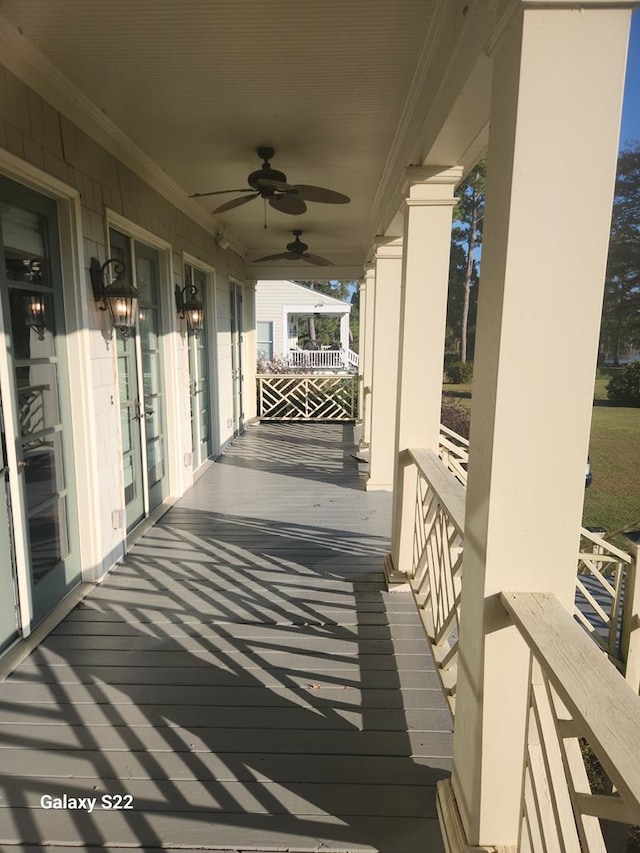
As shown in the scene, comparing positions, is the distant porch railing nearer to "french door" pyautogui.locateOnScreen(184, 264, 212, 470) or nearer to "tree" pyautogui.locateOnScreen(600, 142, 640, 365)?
"french door" pyautogui.locateOnScreen(184, 264, 212, 470)

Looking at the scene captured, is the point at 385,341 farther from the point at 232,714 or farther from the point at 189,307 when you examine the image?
the point at 232,714

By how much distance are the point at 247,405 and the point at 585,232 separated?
807 centimetres

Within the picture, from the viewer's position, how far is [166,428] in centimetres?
457

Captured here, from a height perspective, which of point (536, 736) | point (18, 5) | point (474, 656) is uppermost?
point (18, 5)

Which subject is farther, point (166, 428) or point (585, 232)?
point (166, 428)

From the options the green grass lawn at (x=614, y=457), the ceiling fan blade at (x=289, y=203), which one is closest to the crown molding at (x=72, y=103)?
the ceiling fan blade at (x=289, y=203)

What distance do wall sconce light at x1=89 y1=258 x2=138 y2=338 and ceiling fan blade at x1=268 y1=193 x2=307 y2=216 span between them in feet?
3.42

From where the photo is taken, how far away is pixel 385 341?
4.83 metres

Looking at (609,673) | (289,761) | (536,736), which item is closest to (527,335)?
(609,673)

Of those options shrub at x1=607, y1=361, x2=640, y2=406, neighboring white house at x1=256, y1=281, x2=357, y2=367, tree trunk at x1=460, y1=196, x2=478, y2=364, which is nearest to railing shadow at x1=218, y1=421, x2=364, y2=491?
shrub at x1=607, y1=361, x2=640, y2=406

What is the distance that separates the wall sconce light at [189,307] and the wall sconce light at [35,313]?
6.91 feet

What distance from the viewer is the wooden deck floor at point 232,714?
161 centimetres

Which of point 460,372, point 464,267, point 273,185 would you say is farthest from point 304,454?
point 464,267

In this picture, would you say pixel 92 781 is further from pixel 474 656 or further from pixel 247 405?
pixel 247 405
